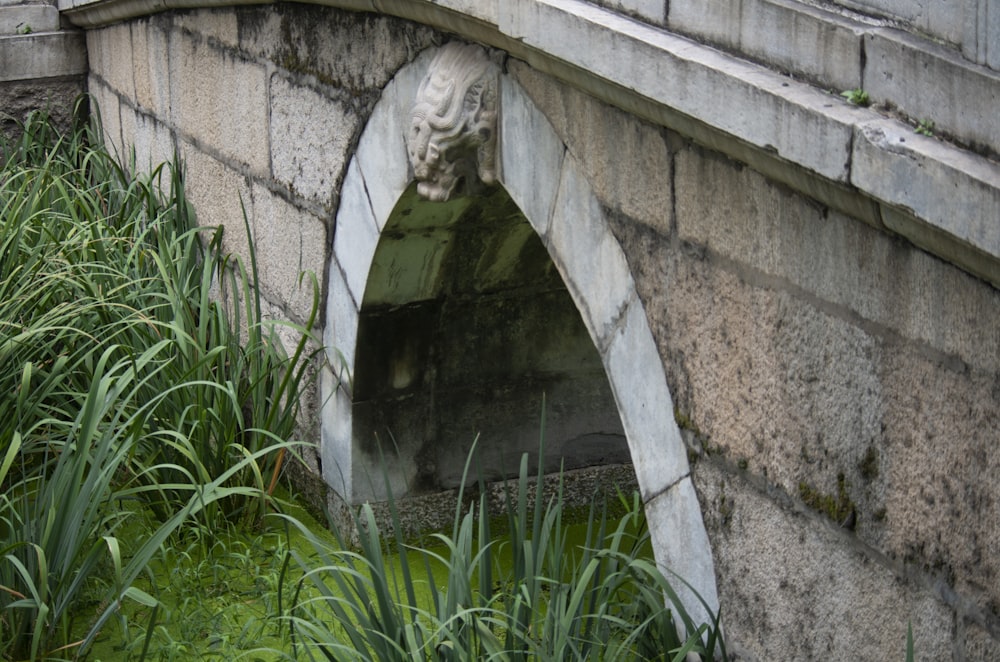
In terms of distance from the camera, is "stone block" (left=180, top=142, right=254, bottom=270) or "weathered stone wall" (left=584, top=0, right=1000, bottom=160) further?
"stone block" (left=180, top=142, right=254, bottom=270)

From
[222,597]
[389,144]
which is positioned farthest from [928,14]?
[222,597]

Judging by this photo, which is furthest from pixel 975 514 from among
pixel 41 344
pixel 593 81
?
pixel 41 344

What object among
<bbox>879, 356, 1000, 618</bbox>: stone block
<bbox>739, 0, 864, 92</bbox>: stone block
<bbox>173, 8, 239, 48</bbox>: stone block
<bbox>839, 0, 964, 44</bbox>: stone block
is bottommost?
<bbox>879, 356, 1000, 618</bbox>: stone block

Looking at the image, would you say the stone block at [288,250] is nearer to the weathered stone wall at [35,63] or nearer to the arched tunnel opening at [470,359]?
the arched tunnel opening at [470,359]

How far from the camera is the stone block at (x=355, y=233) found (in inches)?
140

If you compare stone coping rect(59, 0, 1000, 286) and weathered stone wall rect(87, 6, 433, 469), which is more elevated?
stone coping rect(59, 0, 1000, 286)

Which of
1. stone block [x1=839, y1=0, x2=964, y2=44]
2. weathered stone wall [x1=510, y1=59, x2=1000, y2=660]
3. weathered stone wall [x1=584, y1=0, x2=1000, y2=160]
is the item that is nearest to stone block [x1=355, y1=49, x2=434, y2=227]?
weathered stone wall [x1=510, y1=59, x2=1000, y2=660]

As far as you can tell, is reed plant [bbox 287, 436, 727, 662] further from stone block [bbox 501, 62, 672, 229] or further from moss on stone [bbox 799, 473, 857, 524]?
stone block [bbox 501, 62, 672, 229]

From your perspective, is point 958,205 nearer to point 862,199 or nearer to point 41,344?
point 862,199

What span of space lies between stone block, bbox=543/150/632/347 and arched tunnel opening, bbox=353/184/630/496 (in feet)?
3.06

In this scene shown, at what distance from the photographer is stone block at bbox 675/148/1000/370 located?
169cm

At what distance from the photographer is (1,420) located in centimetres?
368

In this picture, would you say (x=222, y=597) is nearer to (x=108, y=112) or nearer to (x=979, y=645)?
(x=979, y=645)

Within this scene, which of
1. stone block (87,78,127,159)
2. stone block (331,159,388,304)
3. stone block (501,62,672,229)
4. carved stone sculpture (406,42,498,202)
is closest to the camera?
stone block (501,62,672,229)
